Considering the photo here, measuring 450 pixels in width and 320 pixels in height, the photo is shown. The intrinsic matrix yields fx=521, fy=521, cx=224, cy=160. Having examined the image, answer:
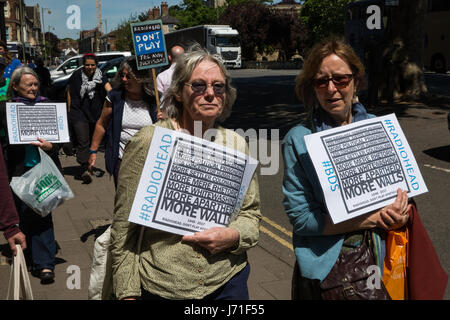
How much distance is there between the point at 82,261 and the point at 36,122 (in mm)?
1431

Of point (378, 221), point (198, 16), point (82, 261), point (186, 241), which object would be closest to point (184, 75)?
point (186, 241)

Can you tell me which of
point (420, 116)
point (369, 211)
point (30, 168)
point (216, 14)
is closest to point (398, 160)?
point (369, 211)

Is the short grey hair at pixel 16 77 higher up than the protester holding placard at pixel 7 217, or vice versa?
the short grey hair at pixel 16 77

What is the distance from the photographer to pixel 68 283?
15.3 ft

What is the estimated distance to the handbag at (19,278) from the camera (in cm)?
236

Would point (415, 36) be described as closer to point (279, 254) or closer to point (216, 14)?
point (279, 254)

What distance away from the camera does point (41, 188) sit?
4523 millimetres

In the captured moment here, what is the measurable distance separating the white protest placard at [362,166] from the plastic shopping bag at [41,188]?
2986mm

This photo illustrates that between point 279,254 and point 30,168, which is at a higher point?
point 30,168

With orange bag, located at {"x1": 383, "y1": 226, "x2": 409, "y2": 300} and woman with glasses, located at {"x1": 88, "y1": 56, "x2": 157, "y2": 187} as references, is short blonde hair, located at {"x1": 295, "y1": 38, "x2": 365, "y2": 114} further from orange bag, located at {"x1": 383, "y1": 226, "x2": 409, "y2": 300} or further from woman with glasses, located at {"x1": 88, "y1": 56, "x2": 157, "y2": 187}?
woman with glasses, located at {"x1": 88, "y1": 56, "x2": 157, "y2": 187}

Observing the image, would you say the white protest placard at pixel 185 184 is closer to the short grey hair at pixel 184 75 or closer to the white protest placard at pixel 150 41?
the short grey hair at pixel 184 75

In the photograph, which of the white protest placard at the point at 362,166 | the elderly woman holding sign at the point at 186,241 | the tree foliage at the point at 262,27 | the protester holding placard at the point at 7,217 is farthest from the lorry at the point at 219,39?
the white protest placard at the point at 362,166

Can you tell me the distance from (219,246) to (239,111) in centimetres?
1561

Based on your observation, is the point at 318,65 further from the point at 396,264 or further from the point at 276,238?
the point at 276,238
